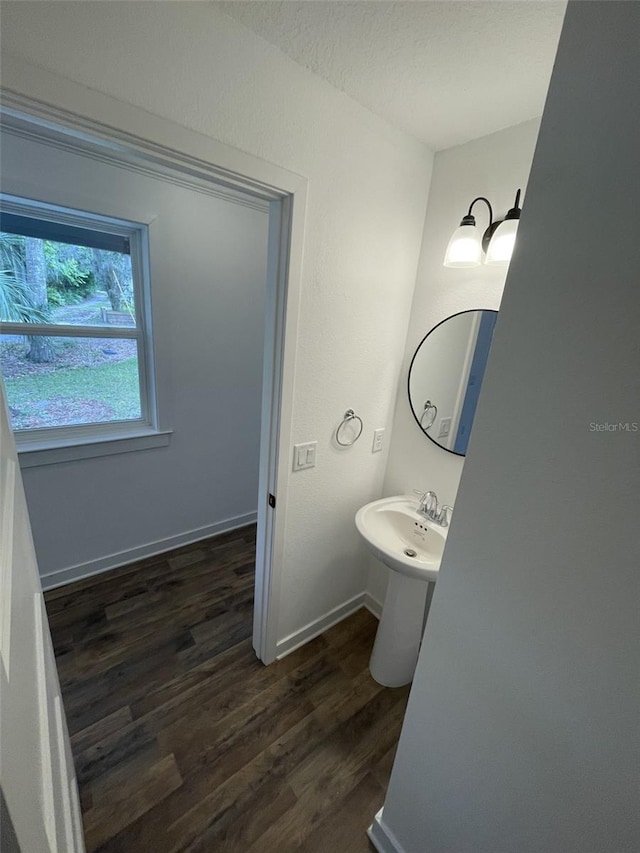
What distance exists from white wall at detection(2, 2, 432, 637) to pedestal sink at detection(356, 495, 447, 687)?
0.68ft

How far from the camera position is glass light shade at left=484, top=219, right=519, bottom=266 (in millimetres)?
1163

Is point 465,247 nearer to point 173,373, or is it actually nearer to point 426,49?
point 426,49

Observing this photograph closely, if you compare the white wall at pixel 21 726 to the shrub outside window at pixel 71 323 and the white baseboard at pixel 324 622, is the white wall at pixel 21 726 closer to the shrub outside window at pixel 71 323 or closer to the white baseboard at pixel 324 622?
the white baseboard at pixel 324 622

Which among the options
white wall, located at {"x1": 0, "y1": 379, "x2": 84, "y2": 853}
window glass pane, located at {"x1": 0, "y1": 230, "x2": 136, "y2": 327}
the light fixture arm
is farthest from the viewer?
window glass pane, located at {"x1": 0, "y1": 230, "x2": 136, "y2": 327}

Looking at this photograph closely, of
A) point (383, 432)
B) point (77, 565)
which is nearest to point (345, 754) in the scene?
point (383, 432)

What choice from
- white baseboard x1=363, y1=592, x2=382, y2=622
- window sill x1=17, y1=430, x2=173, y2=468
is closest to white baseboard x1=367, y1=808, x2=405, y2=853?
white baseboard x1=363, y1=592, x2=382, y2=622

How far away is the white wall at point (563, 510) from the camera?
524 mm

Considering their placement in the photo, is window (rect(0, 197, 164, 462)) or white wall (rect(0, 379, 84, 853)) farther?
window (rect(0, 197, 164, 462))

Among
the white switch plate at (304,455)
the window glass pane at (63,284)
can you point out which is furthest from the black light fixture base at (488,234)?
the window glass pane at (63,284)

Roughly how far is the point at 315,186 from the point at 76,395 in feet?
5.63

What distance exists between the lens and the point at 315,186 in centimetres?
115

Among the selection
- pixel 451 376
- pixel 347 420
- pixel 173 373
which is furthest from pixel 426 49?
pixel 173 373

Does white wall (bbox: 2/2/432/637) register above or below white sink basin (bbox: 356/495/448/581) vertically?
above

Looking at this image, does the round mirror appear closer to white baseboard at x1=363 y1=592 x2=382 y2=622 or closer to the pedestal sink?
the pedestal sink
